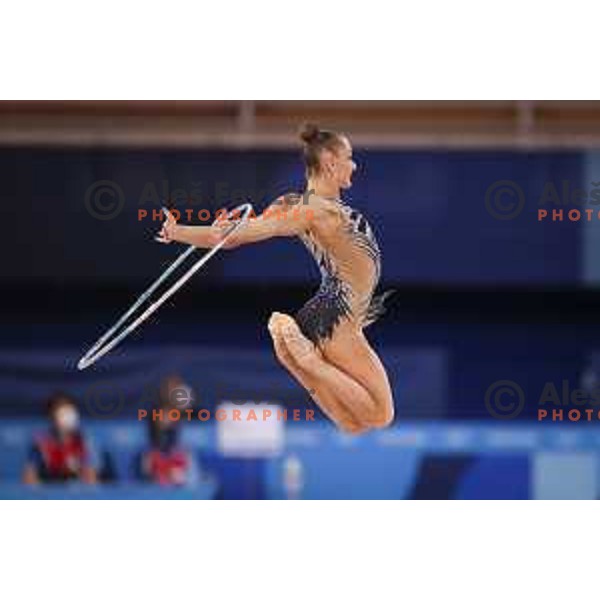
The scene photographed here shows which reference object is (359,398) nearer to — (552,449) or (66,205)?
(552,449)

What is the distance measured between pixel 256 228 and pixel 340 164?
1.21 ft

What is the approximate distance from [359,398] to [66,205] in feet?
4.46

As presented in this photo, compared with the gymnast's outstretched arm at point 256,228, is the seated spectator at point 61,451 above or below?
below

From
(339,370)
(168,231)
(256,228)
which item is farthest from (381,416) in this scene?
(168,231)

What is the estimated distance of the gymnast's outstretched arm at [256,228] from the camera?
4.91 m

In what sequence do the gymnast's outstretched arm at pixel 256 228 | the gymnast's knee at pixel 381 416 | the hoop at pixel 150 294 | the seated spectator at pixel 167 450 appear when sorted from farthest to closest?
the seated spectator at pixel 167 450 → the gymnast's knee at pixel 381 416 → the hoop at pixel 150 294 → the gymnast's outstretched arm at pixel 256 228

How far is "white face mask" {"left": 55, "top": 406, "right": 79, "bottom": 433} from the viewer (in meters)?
5.64

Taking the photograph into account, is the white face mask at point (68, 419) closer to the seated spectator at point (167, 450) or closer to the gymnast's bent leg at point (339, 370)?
the seated spectator at point (167, 450)

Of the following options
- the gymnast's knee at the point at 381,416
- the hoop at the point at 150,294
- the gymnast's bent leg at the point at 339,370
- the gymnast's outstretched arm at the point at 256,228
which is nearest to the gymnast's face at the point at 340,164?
the gymnast's outstretched arm at the point at 256,228

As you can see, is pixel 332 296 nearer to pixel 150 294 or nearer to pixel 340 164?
pixel 340 164

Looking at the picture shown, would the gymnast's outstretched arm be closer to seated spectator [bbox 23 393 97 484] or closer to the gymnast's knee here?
the gymnast's knee

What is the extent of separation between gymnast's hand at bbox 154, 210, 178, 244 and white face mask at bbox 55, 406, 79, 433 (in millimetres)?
930

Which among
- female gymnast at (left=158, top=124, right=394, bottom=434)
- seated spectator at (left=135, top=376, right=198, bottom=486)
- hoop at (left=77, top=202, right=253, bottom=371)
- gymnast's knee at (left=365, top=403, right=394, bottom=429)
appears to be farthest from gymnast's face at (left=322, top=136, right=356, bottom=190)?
seated spectator at (left=135, top=376, right=198, bottom=486)

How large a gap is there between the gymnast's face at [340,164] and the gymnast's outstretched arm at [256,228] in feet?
0.53
